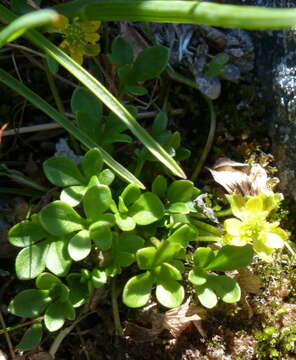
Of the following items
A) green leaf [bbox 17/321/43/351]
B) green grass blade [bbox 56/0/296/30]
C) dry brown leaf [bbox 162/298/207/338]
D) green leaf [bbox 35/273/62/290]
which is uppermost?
green grass blade [bbox 56/0/296/30]

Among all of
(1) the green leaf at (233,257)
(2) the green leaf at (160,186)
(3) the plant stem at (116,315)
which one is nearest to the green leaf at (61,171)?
(2) the green leaf at (160,186)

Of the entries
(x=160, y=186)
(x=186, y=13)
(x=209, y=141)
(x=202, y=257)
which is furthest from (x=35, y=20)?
(x=209, y=141)

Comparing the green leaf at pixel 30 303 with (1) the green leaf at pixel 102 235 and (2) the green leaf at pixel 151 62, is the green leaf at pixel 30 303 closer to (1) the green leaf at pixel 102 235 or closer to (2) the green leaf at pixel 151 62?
(1) the green leaf at pixel 102 235

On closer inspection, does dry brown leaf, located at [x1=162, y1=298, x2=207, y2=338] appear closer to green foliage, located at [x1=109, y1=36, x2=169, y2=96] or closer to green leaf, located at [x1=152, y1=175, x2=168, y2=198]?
green leaf, located at [x1=152, y1=175, x2=168, y2=198]

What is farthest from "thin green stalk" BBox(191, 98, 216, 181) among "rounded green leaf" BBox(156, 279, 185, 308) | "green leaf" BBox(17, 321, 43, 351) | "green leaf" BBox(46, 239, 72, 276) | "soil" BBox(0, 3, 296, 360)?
"green leaf" BBox(17, 321, 43, 351)

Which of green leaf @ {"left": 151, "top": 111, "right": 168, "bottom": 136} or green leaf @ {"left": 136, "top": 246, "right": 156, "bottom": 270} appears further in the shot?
green leaf @ {"left": 151, "top": 111, "right": 168, "bottom": 136}
